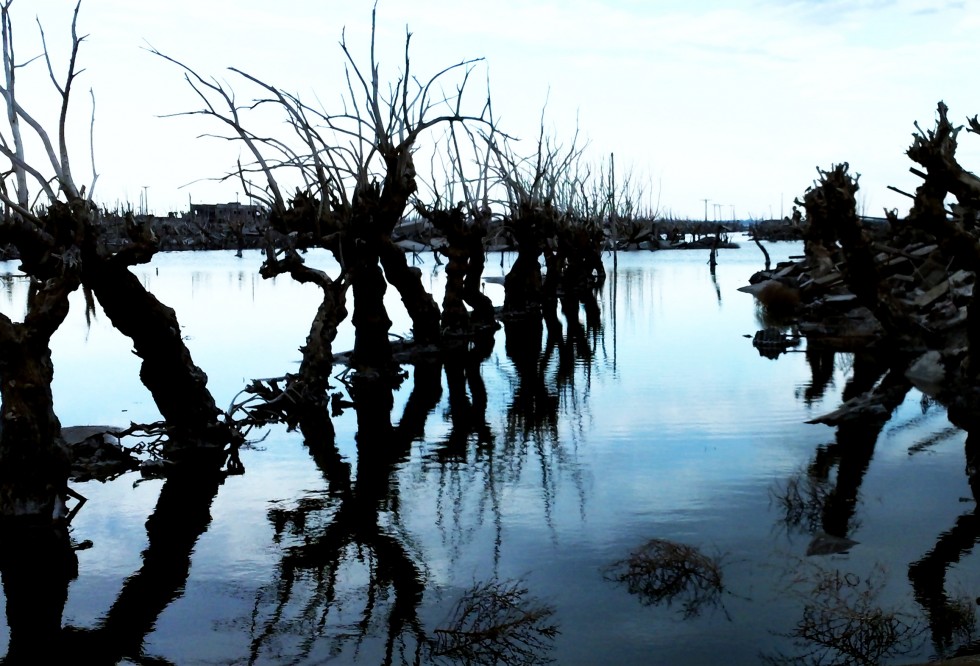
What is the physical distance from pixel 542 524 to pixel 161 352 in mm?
5901

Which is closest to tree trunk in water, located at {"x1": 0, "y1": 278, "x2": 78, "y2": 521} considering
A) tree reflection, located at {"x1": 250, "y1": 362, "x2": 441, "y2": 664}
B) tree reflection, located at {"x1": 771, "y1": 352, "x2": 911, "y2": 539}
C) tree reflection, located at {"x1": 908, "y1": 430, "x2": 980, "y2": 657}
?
tree reflection, located at {"x1": 250, "y1": 362, "x2": 441, "y2": 664}

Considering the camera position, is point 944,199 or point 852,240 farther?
point 852,240

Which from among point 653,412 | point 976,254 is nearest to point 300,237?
point 653,412

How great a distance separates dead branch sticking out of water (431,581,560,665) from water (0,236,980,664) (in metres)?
0.13

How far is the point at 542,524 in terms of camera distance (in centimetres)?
1055

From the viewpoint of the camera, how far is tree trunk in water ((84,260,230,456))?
41.2 feet

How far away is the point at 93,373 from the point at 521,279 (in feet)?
58.4

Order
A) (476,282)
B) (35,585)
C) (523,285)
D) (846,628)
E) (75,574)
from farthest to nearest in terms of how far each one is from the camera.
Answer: (523,285), (476,282), (75,574), (35,585), (846,628)

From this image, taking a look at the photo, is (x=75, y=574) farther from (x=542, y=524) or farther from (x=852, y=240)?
(x=852, y=240)

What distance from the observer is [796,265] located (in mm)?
43594

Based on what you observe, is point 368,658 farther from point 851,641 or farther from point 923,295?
point 923,295

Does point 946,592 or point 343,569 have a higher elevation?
point 946,592

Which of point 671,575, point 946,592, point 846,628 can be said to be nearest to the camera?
point 846,628

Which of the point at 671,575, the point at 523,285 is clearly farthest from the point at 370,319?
the point at 523,285
